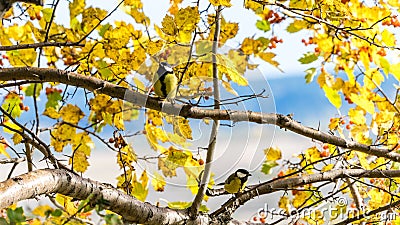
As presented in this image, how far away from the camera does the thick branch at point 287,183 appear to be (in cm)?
136

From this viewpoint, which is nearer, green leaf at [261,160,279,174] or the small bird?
the small bird

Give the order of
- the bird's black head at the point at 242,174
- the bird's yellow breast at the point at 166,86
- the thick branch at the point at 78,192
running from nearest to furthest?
the thick branch at the point at 78,192 → the bird's yellow breast at the point at 166,86 → the bird's black head at the point at 242,174

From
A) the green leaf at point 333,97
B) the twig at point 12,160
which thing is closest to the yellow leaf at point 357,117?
the green leaf at point 333,97

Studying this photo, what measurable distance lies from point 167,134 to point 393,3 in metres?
0.82

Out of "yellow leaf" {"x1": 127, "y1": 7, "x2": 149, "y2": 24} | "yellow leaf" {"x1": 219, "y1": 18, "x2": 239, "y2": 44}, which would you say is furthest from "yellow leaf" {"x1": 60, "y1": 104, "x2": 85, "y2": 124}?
"yellow leaf" {"x1": 219, "y1": 18, "x2": 239, "y2": 44}

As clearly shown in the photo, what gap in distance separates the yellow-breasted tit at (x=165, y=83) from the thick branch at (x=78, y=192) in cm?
23

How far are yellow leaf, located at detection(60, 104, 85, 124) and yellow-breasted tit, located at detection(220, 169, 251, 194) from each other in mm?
563

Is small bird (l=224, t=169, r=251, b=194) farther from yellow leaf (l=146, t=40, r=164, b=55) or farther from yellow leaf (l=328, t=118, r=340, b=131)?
yellow leaf (l=328, t=118, r=340, b=131)

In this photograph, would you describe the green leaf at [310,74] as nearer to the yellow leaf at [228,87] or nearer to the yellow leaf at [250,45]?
the yellow leaf at [250,45]

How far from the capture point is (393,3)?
155 centimetres

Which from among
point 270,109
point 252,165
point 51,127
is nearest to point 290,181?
point 252,165

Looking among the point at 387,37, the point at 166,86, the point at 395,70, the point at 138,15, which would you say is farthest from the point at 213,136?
the point at 395,70

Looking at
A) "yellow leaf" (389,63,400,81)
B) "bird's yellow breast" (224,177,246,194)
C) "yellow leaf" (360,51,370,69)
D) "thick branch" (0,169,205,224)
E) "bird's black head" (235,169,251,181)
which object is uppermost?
"yellow leaf" (360,51,370,69)

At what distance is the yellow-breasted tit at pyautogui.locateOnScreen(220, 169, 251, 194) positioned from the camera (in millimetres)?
1285
